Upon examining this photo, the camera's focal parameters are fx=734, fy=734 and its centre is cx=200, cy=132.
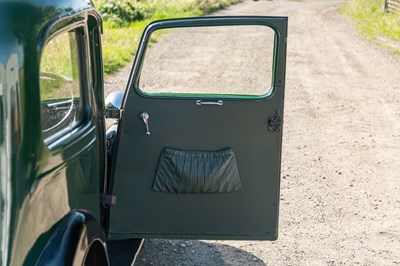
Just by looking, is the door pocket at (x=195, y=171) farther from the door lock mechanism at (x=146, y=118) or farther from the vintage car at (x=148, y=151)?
the door lock mechanism at (x=146, y=118)

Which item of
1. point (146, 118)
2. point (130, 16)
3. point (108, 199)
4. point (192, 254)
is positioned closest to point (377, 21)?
point (130, 16)

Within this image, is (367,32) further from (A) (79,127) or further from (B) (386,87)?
(A) (79,127)

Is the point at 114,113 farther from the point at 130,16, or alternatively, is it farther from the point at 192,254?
the point at 130,16

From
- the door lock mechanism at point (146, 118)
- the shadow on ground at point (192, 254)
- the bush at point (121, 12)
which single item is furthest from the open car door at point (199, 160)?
the bush at point (121, 12)

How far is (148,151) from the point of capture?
14.4 feet

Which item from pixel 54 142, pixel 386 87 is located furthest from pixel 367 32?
pixel 54 142

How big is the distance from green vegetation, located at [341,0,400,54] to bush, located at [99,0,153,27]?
700 cm

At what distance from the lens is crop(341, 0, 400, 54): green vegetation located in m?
19.2

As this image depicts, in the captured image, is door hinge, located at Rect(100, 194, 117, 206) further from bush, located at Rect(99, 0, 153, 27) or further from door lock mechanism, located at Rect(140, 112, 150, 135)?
bush, located at Rect(99, 0, 153, 27)

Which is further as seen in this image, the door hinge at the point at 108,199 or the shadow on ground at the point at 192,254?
the shadow on ground at the point at 192,254

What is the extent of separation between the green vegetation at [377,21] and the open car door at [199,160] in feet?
43.4

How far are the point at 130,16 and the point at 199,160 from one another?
19141mm

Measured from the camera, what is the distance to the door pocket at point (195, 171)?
4.39m

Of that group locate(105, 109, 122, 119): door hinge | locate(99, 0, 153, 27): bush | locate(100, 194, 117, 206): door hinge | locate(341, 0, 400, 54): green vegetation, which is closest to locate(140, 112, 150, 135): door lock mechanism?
locate(105, 109, 122, 119): door hinge
